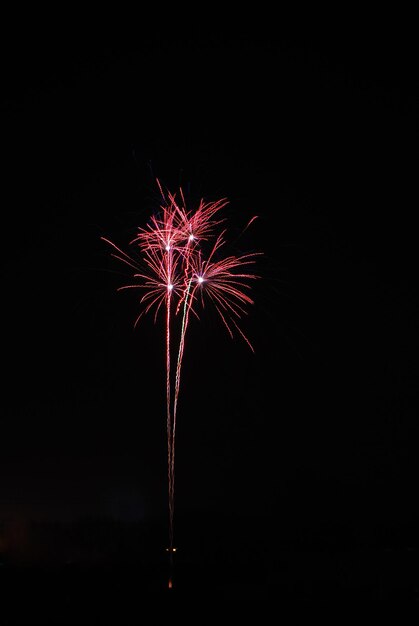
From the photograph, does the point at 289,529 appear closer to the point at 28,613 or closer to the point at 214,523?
the point at 214,523

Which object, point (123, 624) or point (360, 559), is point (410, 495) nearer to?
point (360, 559)

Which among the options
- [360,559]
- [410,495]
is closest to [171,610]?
[360,559]

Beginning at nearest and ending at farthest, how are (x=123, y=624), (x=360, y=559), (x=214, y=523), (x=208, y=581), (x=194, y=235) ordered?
1. (x=123, y=624)
2. (x=208, y=581)
3. (x=360, y=559)
4. (x=194, y=235)
5. (x=214, y=523)

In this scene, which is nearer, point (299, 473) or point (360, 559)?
point (360, 559)

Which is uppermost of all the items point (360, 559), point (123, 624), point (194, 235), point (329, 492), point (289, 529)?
point (194, 235)

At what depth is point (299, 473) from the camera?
63.0ft

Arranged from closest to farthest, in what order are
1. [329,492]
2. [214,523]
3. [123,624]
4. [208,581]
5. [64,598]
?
[123,624]
[64,598]
[208,581]
[214,523]
[329,492]

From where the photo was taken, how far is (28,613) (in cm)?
764

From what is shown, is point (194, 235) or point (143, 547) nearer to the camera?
point (194, 235)

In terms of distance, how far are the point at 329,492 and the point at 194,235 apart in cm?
1095

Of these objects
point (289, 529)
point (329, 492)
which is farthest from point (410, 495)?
point (289, 529)

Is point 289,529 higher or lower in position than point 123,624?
higher

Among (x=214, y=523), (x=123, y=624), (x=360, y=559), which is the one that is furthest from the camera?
(x=214, y=523)

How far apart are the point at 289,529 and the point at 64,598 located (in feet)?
33.3
